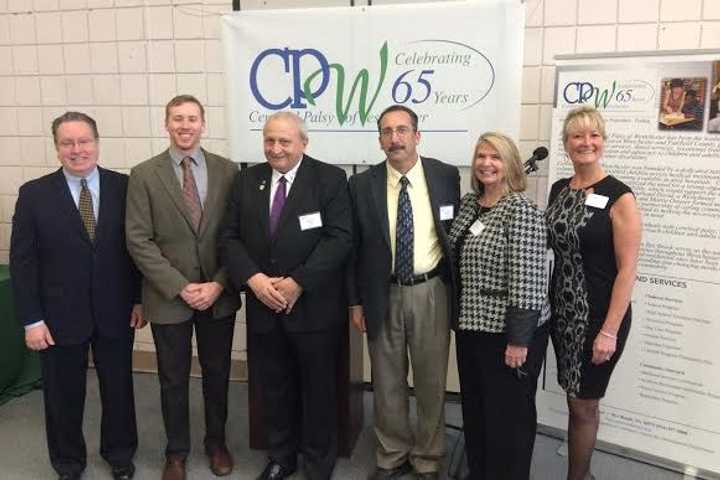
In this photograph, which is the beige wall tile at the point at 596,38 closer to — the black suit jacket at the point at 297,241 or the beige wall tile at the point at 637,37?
the beige wall tile at the point at 637,37

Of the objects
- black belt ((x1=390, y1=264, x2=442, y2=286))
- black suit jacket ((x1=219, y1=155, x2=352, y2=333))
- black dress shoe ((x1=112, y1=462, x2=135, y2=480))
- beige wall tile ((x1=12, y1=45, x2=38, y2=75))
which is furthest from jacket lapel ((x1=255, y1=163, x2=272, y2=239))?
beige wall tile ((x1=12, y1=45, x2=38, y2=75))

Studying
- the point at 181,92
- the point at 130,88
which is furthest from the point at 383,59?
the point at 130,88

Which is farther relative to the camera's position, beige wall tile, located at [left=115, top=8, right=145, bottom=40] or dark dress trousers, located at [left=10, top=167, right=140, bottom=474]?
beige wall tile, located at [left=115, top=8, right=145, bottom=40]

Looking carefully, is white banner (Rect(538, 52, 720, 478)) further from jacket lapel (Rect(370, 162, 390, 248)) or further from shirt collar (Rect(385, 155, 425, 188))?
jacket lapel (Rect(370, 162, 390, 248))

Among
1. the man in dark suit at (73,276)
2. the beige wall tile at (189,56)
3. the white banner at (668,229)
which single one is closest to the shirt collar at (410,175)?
the white banner at (668,229)

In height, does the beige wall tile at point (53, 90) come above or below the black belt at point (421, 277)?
above

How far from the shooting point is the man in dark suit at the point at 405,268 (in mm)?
2359

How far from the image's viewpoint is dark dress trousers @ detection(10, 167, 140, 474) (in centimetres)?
240

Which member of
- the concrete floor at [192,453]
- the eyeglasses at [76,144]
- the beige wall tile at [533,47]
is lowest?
the concrete floor at [192,453]

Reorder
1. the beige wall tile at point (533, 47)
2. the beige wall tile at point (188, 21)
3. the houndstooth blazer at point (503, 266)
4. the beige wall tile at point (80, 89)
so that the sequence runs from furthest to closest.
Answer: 1. the beige wall tile at point (80, 89)
2. the beige wall tile at point (188, 21)
3. the beige wall tile at point (533, 47)
4. the houndstooth blazer at point (503, 266)

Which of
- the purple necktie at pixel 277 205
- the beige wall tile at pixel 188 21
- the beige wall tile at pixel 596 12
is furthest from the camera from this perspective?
the beige wall tile at pixel 188 21

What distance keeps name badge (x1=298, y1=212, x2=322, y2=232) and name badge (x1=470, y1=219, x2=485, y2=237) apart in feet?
1.96

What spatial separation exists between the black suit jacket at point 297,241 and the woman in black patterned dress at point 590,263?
0.82m

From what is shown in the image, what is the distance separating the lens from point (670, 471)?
2.72 metres
